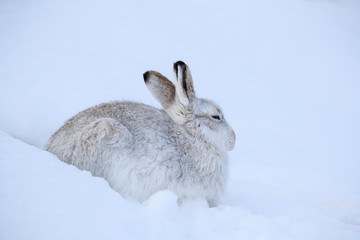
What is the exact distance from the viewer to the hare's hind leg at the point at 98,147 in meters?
3.28

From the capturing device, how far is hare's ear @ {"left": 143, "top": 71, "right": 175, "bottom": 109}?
4.12 meters

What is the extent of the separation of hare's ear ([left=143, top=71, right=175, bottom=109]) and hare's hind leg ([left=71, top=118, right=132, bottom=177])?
3.20 feet

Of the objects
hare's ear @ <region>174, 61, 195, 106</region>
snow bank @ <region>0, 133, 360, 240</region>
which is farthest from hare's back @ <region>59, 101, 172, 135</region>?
snow bank @ <region>0, 133, 360, 240</region>

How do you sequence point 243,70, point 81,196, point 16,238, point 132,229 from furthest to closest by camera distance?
point 243,70
point 81,196
point 132,229
point 16,238

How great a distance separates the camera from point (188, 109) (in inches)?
162

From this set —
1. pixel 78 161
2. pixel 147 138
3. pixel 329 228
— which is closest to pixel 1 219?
pixel 78 161

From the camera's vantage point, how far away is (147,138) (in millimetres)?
3607

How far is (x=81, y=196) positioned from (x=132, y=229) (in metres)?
0.46

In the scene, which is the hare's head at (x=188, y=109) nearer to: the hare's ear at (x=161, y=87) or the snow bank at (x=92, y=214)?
the hare's ear at (x=161, y=87)

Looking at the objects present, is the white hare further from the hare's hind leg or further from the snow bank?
the snow bank

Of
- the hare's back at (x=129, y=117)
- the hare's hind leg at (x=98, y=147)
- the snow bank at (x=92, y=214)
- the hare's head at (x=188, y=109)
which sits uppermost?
the hare's head at (x=188, y=109)

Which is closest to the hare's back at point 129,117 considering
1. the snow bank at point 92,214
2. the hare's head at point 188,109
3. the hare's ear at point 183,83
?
the hare's head at point 188,109

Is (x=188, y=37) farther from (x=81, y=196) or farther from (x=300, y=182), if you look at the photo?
(x=81, y=196)

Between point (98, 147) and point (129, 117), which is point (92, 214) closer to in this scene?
point (98, 147)
